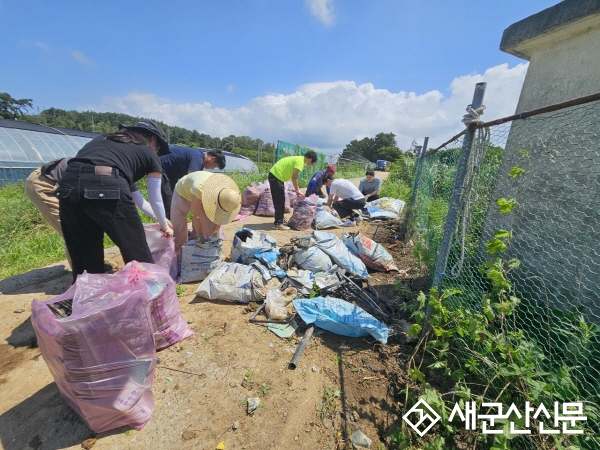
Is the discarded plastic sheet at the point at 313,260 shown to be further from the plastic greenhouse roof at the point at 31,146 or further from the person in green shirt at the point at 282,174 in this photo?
the plastic greenhouse roof at the point at 31,146

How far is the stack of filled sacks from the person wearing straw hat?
4.28 ft

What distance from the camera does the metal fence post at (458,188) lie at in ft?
5.94

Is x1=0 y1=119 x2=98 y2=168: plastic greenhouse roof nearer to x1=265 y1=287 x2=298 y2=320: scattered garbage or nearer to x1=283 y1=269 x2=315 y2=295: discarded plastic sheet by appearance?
x1=283 y1=269 x2=315 y2=295: discarded plastic sheet

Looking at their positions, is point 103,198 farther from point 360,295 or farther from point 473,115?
point 473,115

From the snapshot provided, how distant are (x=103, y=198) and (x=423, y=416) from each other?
2425mm

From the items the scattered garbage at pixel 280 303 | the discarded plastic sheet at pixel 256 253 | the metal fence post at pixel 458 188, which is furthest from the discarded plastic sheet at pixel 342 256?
the metal fence post at pixel 458 188

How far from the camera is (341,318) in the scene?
7.66 ft

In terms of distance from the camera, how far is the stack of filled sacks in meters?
1.31

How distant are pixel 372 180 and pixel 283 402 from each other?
663 cm

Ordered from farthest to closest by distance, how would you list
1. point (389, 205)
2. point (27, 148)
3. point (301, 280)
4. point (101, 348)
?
point (27, 148) < point (389, 205) < point (301, 280) < point (101, 348)

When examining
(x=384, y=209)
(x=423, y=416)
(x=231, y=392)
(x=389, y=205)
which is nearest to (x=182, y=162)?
(x=231, y=392)

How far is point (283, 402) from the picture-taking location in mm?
1732

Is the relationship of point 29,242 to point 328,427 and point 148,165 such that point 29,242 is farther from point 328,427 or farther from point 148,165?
point 328,427

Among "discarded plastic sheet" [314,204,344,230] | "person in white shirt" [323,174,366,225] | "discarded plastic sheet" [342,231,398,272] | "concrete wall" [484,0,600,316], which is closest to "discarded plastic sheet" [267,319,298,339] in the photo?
"discarded plastic sheet" [342,231,398,272]
